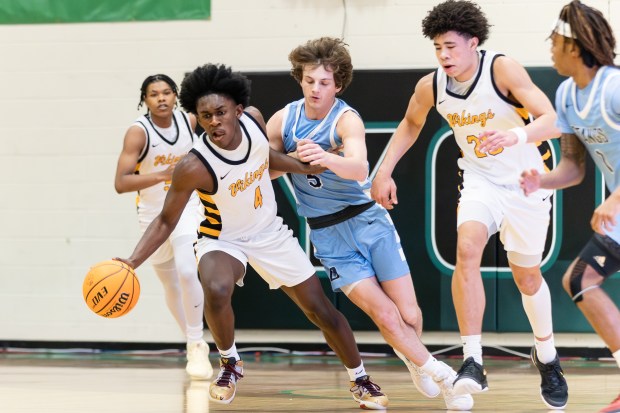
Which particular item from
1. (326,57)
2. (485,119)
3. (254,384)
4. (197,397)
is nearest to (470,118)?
(485,119)

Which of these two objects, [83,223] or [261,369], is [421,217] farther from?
[83,223]

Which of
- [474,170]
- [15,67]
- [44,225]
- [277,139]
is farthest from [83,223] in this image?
[474,170]

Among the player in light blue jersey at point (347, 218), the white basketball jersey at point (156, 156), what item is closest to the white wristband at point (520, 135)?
the player in light blue jersey at point (347, 218)

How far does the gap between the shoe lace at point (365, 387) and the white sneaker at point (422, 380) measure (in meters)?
0.20

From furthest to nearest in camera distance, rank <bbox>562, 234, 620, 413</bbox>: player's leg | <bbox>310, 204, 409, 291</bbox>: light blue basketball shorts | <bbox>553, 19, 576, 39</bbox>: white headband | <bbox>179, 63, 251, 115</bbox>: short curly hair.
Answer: <bbox>310, 204, 409, 291</bbox>: light blue basketball shorts → <bbox>179, 63, 251, 115</bbox>: short curly hair → <bbox>553, 19, 576, 39</bbox>: white headband → <bbox>562, 234, 620, 413</bbox>: player's leg

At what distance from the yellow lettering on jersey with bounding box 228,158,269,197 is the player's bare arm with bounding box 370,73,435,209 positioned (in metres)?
0.57

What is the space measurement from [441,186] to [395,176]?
1.19 feet

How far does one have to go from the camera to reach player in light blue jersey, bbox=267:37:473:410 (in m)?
5.08

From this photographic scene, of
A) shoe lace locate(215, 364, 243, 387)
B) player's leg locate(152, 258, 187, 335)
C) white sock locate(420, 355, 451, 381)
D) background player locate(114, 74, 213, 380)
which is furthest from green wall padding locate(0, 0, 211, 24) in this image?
white sock locate(420, 355, 451, 381)

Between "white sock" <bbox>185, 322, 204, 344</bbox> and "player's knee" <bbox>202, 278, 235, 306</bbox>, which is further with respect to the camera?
"white sock" <bbox>185, 322, 204, 344</bbox>

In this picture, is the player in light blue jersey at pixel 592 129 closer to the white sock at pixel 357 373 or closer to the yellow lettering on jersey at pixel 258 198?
the white sock at pixel 357 373

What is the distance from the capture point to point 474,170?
5.19 meters

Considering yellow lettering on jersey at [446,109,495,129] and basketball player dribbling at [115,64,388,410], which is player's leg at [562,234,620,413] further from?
basketball player dribbling at [115,64,388,410]

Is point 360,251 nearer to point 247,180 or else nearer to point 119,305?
point 247,180
